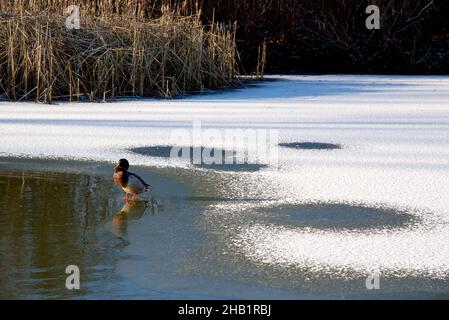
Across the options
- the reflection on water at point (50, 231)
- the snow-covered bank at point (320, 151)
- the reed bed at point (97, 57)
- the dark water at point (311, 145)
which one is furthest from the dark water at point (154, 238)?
the reed bed at point (97, 57)

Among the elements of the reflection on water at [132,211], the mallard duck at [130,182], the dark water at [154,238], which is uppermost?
the mallard duck at [130,182]

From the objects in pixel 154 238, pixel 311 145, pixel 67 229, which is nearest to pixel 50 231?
pixel 67 229

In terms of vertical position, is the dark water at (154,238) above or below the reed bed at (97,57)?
below

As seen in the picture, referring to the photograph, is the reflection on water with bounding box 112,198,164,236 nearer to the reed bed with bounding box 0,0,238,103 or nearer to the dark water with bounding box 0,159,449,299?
the dark water with bounding box 0,159,449,299

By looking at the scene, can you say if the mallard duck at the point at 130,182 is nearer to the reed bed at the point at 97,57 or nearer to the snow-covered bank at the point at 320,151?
the snow-covered bank at the point at 320,151

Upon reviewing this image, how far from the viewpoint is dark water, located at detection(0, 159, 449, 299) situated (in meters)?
3.33

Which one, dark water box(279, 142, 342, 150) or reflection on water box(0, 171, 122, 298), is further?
dark water box(279, 142, 342, 150)

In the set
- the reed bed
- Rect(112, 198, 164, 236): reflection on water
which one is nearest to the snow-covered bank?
Rect(112, 198, 164, 236): reflection on water

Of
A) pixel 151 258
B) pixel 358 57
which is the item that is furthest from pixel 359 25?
pixel 151 258

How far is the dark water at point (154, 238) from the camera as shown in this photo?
3326 mm

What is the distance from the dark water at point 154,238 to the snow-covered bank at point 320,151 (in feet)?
0.50

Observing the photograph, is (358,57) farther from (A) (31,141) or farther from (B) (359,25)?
(A) (31,141)

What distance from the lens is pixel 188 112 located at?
9219mm

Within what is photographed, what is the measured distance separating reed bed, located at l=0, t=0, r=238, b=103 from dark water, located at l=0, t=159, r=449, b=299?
463 centimetres
